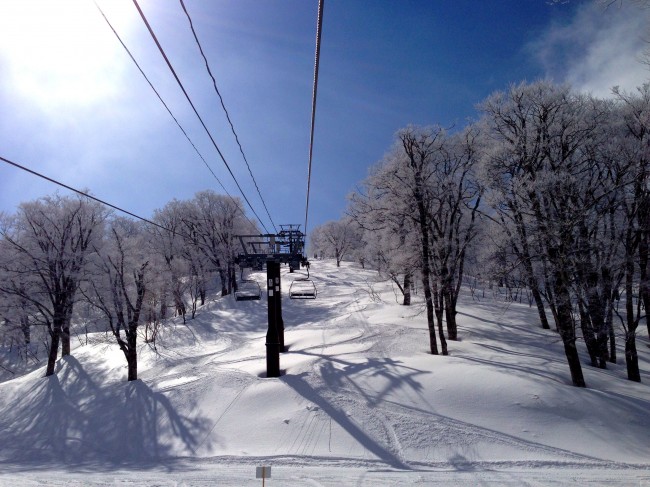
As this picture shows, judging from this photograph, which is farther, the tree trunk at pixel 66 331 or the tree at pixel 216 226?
the tree at pixel 216 226

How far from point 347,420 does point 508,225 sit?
10.4 metres

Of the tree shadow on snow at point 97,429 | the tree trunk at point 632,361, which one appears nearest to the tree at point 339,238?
the tree shadow on snow at point 97,429

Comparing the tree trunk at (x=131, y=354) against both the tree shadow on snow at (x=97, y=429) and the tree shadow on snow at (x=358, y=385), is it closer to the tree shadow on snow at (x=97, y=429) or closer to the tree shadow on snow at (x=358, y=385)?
the tree shadow on snow at (x=97, y=429)

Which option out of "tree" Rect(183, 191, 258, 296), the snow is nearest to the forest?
the snow

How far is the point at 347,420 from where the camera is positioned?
35.9ft

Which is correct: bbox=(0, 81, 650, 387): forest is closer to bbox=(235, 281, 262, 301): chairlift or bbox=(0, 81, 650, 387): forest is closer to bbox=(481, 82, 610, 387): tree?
bbox=(481, 82, 610, 387): tree

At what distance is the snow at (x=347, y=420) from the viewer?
8555 millimetres

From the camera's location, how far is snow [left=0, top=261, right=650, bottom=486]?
8.55 m

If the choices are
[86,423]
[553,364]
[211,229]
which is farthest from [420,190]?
[211,229]

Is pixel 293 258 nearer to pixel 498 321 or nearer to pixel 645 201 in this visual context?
pixel 645 201

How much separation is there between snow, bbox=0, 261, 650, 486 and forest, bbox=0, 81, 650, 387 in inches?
68.8

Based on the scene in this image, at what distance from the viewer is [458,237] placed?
1878 centimetres

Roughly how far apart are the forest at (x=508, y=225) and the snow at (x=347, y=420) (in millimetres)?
1747

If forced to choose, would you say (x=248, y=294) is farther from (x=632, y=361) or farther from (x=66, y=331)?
(x=632, y=361)
